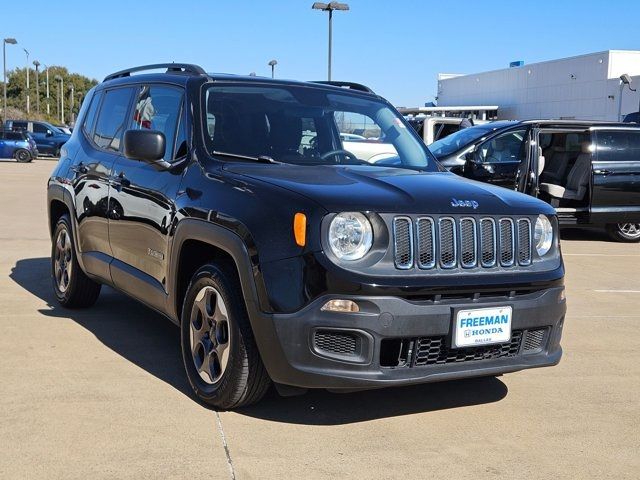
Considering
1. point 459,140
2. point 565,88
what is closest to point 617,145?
point 459,140

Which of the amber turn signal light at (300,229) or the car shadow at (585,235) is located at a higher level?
the amber turn signal light at (300,229)

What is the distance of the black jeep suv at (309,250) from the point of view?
3.72 m

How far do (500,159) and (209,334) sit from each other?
28.5 ft

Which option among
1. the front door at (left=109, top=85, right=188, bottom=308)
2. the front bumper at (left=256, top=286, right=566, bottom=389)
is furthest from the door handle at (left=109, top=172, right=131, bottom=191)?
the front bumper at (left=256, top=286, right=566, bottom=389)

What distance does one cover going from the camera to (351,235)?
3758 mm

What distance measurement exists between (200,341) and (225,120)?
1363 mm

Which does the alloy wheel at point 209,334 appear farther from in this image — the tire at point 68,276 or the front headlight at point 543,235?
the tire at point 68,276

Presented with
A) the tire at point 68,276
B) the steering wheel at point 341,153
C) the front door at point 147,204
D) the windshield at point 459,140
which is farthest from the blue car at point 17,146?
the steering wheel at point 341,153

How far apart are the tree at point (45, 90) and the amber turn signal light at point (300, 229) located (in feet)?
227

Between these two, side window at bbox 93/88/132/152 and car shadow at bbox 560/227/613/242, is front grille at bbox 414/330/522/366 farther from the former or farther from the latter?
car shadow at bbox 560/227/613/242

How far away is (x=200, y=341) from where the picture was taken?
436 centimetres

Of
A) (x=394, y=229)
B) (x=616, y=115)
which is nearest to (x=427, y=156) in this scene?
(x=394, y=229)

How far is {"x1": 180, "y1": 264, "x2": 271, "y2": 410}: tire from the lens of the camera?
3.98 m

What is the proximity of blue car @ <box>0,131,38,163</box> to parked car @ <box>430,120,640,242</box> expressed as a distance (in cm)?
2484
